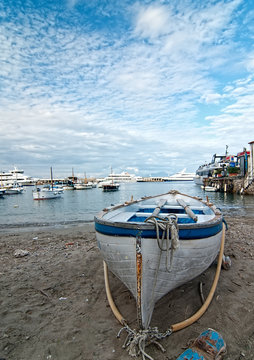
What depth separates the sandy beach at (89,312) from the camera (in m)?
3.45

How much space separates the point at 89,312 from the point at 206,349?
231 centimetres

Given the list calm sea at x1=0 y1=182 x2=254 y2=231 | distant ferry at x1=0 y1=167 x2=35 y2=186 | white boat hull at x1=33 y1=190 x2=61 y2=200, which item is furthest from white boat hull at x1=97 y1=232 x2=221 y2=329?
distant ferry at x1=0 y1=167 x2=35 y2=186

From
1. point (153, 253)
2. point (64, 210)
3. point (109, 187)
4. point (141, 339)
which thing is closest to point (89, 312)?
point (141, 339)

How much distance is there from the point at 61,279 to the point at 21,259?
249 cm

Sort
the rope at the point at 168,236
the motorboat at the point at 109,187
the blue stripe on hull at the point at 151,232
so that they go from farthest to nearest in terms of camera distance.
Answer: the motorboat at the point at 109,187 < the blue stripe on hull at the point at 151,232 < the rope at the point at 168,236

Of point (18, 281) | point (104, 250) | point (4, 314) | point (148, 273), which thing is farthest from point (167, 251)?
point (18, 281)

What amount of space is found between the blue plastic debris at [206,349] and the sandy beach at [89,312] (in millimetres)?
255

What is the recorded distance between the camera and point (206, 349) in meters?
3.07

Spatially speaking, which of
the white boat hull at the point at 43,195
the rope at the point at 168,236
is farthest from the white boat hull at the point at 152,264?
the white boat hull at the point at 43,195

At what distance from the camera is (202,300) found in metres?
4.48

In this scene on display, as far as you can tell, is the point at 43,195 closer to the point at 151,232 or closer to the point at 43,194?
the point at 43,194

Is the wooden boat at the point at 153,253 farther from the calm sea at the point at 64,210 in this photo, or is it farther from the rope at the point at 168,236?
the calm sea at the point at 64,210

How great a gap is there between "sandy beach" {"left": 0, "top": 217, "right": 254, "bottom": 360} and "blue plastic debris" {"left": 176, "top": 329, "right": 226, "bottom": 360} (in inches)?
10.0

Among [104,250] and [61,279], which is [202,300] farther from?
[61,279]
